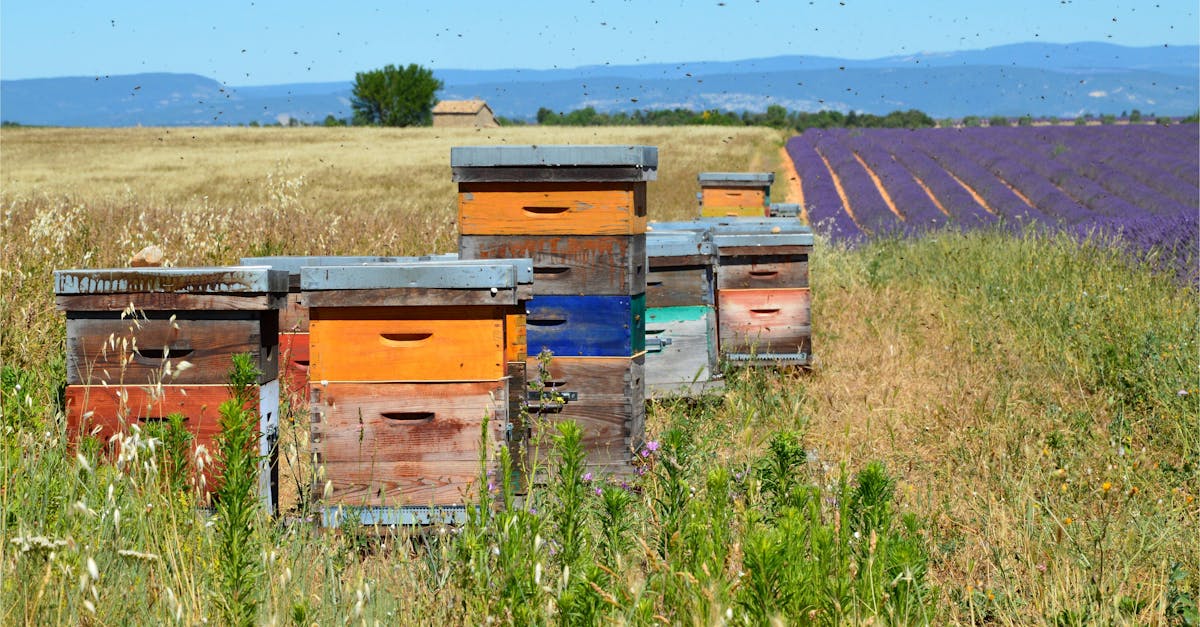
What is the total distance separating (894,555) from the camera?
2.78 meters

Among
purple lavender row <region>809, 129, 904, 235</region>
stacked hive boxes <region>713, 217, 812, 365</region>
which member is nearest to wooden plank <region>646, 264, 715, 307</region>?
stacked hive boxes <region>713, 217, 812, 365</region>

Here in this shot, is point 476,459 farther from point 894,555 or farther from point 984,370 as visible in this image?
point 984,370

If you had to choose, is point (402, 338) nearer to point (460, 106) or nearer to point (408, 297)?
point (408, 297)

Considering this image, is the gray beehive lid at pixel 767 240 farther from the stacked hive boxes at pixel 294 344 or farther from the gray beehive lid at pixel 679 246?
the stacked hive boxes at pixel 294 344

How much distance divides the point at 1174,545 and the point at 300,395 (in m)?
4.56

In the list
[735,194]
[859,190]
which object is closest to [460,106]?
[859,190]

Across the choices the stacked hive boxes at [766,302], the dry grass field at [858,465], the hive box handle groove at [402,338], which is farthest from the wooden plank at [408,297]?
the stacked hive boxes at [766,302]

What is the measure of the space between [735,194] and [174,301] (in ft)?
38.8

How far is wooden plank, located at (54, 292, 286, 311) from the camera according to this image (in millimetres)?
4547

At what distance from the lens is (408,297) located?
176 inches

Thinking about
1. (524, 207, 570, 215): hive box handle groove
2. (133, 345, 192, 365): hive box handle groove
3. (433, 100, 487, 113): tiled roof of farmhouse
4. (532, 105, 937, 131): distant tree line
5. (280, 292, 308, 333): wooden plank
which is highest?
(433, 100, 487, 113): tiled roof of farmhouse

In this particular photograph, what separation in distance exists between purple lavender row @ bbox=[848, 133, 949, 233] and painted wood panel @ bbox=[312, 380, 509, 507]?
42.1 feet

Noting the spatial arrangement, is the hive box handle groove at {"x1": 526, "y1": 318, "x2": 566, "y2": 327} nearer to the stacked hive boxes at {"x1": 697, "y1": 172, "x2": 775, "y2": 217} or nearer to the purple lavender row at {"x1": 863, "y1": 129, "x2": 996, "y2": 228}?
the stacked hive boxes at {"x1": 697, "y1": 172, "x2": 775, "y2": 217}

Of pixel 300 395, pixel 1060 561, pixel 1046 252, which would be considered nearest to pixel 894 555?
pixel 1060 561
